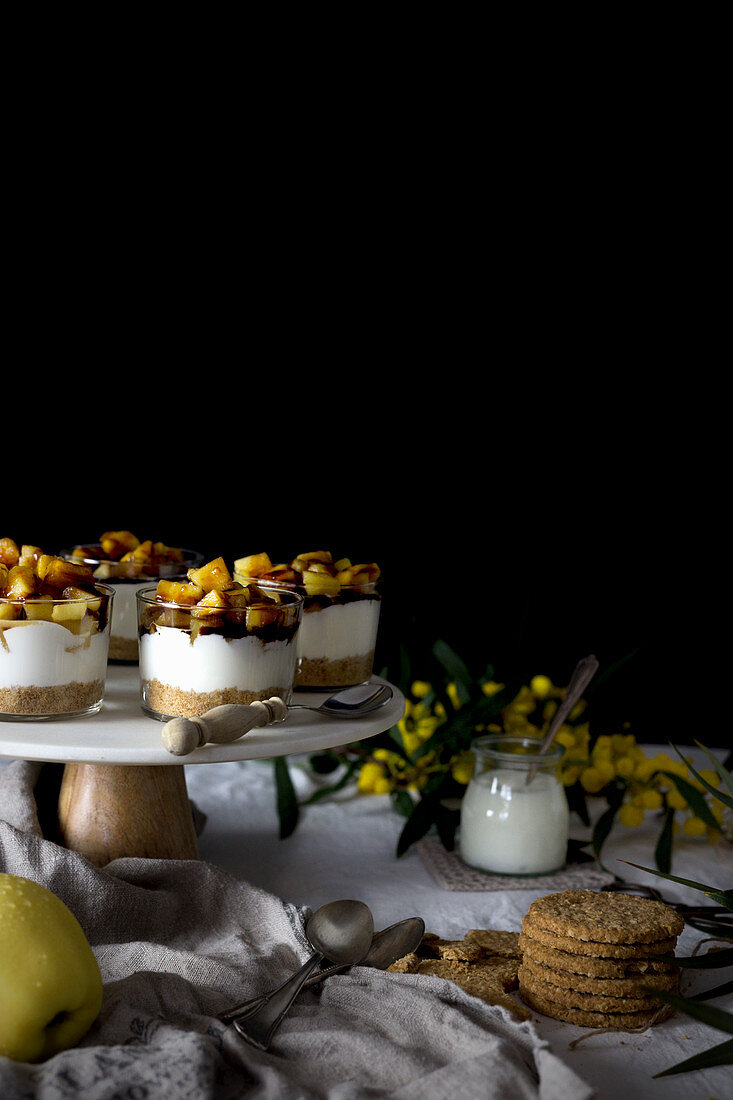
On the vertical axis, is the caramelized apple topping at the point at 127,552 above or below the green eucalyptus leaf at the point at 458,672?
above

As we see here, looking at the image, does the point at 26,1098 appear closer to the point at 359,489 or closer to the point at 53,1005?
the point at 53,1005

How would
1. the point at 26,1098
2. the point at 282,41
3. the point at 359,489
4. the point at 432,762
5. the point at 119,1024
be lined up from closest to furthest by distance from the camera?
the point at 26,1098 < the point at 119,1024 < the point at 432,762 < the point at 282,41 < the point at 359,489

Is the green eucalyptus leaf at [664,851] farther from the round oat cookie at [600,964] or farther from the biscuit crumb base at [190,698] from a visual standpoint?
the biscuit crumb base at [190,698]

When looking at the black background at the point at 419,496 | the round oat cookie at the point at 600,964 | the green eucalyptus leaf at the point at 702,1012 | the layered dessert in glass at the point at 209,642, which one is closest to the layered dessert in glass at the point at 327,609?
the layered dessert in glass at the point at 209,642

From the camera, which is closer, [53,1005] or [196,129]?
[53,1005]

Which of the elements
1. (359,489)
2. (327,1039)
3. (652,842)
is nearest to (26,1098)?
(327,1039)

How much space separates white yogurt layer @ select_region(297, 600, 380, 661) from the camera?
1.33 m

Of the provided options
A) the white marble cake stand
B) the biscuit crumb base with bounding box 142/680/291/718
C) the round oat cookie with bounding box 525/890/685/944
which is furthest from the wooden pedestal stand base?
the round oat cookie with bounding box 525/890/685/944

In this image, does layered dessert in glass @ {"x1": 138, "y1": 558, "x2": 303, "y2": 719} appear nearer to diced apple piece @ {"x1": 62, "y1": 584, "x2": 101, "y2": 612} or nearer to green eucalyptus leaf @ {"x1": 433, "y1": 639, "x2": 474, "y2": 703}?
diced apple piece @ {"x1": 62, "y1": 584, "x2": 101, "y2": 612}

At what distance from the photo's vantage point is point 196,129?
2.00 m

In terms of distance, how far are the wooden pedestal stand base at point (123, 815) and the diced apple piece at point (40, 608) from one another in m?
0.21

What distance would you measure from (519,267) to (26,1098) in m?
1.67

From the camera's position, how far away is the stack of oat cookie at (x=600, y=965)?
1.03m

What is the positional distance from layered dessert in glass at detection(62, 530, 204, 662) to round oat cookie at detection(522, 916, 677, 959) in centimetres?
66
